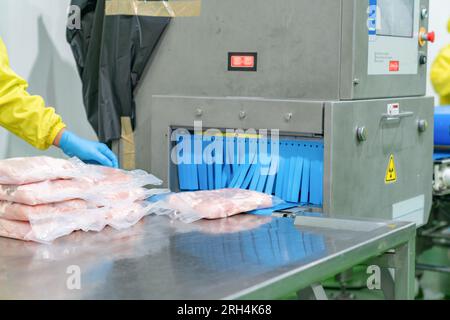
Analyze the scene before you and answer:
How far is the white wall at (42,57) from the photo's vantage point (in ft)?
7.57

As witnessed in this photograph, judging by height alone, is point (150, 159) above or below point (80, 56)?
below

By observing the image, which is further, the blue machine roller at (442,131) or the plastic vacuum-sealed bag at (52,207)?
the blue machine roller at (442,131)

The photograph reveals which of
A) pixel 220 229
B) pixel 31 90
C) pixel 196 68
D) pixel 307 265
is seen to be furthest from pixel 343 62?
pixel 31 90

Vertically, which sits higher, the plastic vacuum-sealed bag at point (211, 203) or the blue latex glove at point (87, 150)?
the blue latex glove at point (87, 150)

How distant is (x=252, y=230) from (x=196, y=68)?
1.95 ft

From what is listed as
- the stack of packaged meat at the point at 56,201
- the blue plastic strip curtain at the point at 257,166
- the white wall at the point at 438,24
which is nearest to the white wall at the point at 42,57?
the blue plastic strip curtain at the point at 257,166

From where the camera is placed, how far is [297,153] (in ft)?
5.94

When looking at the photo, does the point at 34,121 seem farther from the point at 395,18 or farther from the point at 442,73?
the point at 442,73

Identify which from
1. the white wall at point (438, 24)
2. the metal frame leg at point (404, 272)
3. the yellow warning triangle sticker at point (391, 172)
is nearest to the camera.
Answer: the metal frame leg at point (404, 272)

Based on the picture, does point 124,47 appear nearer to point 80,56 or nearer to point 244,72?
point 80,56

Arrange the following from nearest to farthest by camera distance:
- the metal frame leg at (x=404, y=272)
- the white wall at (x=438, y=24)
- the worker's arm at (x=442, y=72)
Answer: the metal frame leg at (x=404, y=272) < the worker's arm at (x=442, y=72) < the white wall at (x=438, y=24)

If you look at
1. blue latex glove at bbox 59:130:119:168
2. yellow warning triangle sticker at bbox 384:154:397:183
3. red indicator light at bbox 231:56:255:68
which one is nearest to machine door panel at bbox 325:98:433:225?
yellow warning triangle sticker at bbox 384:154:397:183

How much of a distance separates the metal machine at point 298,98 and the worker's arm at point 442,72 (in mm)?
1440

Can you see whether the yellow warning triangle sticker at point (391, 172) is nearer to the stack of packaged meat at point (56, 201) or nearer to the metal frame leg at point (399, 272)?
the metal frame leg at point (399, 272)
